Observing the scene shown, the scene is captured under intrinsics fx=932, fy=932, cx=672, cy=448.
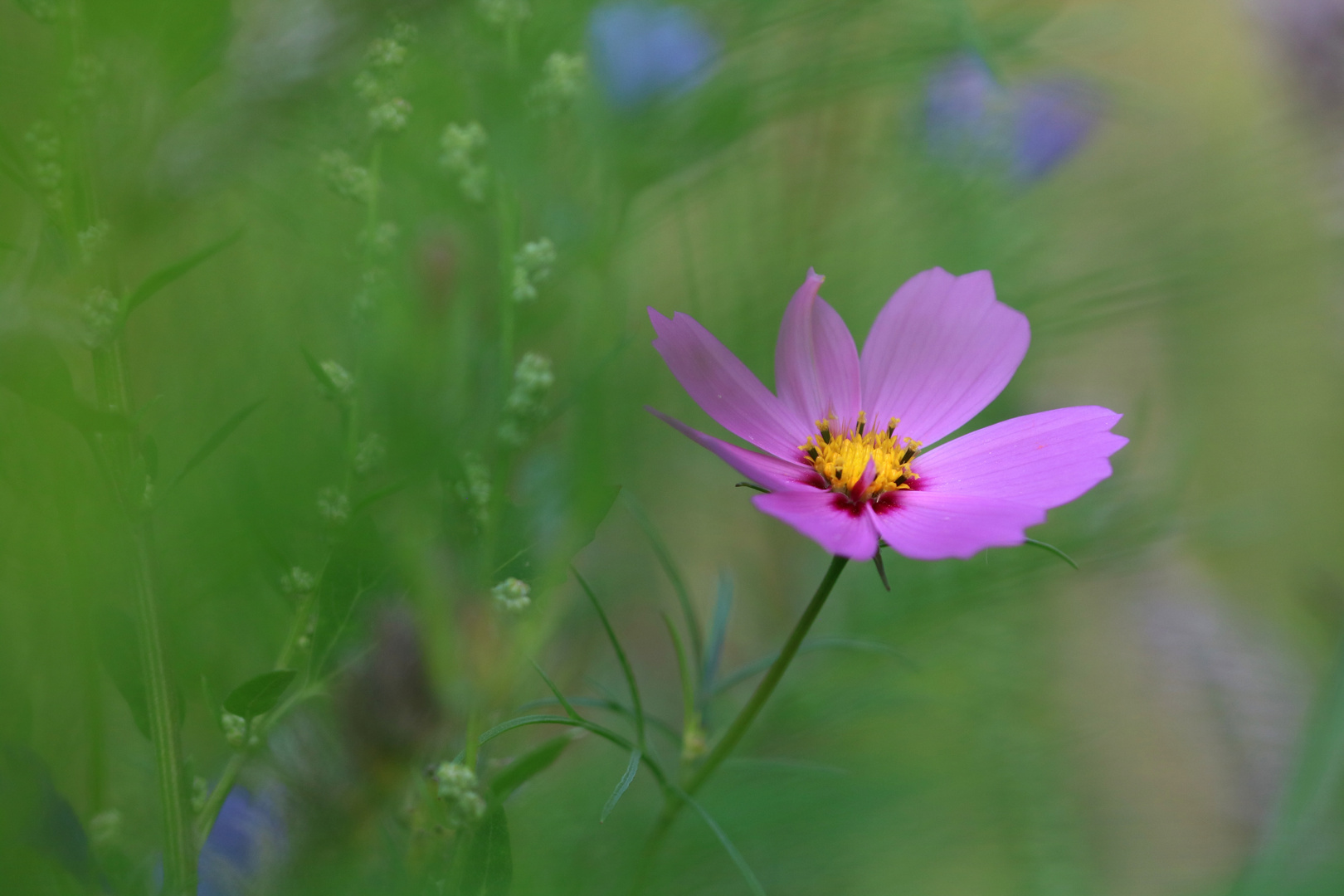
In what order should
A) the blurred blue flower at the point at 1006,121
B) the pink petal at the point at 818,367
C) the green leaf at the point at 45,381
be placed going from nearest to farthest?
the green leaf at the point at 45,381
the pink petal at the point at 818,367
the blurred blue flower at the point at 1006,121

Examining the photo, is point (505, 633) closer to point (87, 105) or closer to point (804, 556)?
point (87, 105)

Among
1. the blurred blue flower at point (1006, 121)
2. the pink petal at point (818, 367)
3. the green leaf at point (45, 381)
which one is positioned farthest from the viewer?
the blurred blue flower at point (1006, 121)

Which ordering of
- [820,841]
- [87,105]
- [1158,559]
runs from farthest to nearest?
[1158,559]
[820,841]
[87,105]

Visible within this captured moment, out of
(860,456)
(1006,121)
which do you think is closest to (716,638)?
(860,456)

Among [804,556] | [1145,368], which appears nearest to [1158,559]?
[804,556]

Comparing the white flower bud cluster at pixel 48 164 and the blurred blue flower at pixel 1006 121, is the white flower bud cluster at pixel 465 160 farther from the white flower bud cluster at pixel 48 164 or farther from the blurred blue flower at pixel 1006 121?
the blurred blue flower at pixel 1006 121

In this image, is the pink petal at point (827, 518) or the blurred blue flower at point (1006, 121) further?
the blurred blue flower at point (1006, 121)

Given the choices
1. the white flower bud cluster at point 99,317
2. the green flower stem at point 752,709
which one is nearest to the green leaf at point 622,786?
the green flower stem at point 752,709
